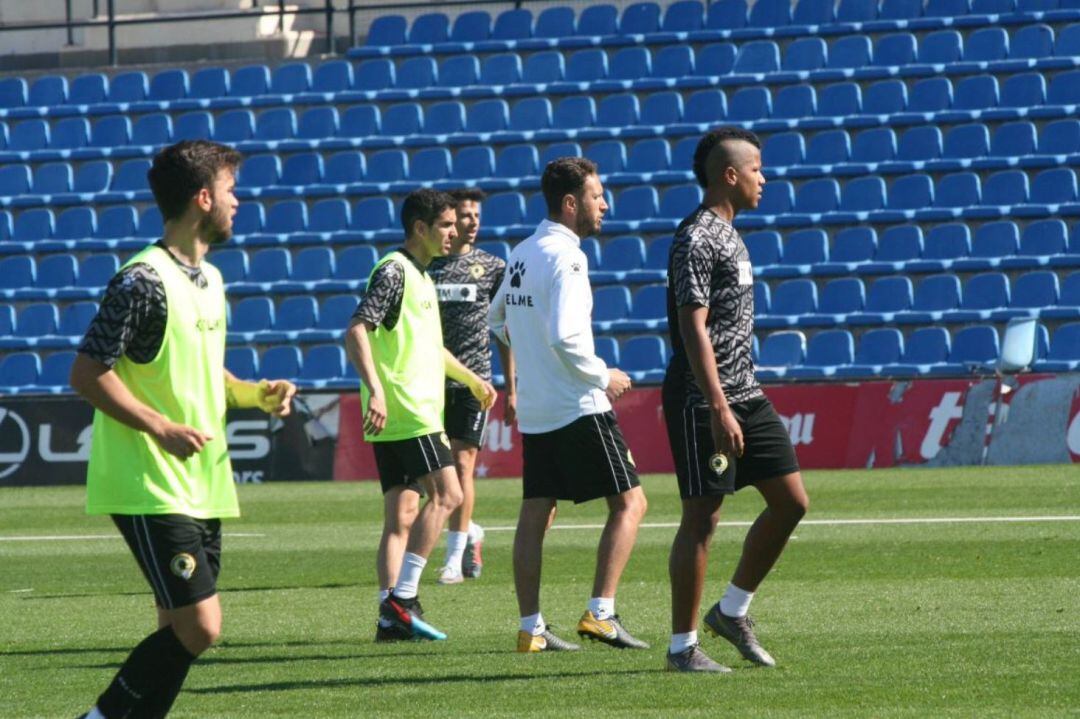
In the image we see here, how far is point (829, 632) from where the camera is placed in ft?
26.8

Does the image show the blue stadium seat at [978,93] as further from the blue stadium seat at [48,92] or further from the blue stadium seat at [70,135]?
the blue stadium seat at [48,92]

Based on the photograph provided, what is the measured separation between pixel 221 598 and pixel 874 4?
1674 centimetres

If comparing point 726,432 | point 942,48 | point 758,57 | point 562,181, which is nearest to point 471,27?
point 758,57

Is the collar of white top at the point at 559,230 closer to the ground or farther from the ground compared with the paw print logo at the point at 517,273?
farther from the ground

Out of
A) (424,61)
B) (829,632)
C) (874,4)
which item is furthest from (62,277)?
(829,632)

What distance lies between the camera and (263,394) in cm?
561

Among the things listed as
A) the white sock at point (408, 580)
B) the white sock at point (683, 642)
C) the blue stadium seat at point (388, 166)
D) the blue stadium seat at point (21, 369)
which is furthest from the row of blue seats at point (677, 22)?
the white sock at point (683, 642)

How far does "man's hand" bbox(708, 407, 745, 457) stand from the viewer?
22.0ft

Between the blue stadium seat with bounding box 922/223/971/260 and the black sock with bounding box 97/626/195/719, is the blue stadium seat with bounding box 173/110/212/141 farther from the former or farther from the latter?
the black sock with bounding box 97/626/195/719

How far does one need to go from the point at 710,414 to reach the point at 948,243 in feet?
50.8

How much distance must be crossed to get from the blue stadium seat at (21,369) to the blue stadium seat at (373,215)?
471cm

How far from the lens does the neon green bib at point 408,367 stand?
8.94m

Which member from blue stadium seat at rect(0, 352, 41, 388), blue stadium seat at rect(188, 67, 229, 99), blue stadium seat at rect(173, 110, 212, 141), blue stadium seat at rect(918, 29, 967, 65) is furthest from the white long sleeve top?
blue stadium seat at rect(188, 67, 229, 99)

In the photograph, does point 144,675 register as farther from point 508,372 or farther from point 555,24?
point 555,24
